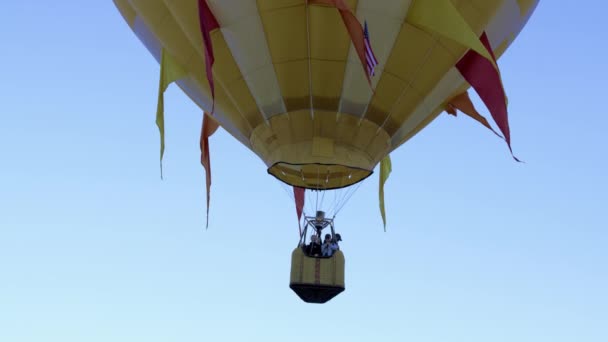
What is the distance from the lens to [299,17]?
1311cm

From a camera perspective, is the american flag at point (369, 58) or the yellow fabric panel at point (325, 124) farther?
the yellow fabric panel at point (325, 124)

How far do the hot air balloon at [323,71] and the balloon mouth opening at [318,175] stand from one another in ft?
0.05

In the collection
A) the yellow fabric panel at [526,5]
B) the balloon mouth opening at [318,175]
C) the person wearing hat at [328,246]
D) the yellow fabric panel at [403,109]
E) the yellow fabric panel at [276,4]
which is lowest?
the person wearing hat at [328,246]

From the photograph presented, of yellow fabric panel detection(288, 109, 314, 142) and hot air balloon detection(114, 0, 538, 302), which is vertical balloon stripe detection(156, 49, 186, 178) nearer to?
hot air balloon detection(114, 0, 538, 302)

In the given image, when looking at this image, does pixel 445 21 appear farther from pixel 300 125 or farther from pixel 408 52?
pixel 300 125

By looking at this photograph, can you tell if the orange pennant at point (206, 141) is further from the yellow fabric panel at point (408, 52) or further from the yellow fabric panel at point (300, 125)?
the yellow fabric panel at point (408, 52)

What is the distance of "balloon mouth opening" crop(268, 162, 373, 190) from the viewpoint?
14.5 m

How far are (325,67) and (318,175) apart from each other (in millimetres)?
1916

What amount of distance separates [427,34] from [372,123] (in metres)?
1.53

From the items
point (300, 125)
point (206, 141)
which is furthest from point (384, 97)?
point (206, 141)

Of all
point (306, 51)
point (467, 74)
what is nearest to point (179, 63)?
point (306, 51)

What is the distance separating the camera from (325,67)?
44.4 ft

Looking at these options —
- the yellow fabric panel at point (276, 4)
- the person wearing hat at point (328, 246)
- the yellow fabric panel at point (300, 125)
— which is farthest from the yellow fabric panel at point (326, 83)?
the person wearing hat at point (328, 246)

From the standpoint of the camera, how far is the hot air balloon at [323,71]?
13117mm
